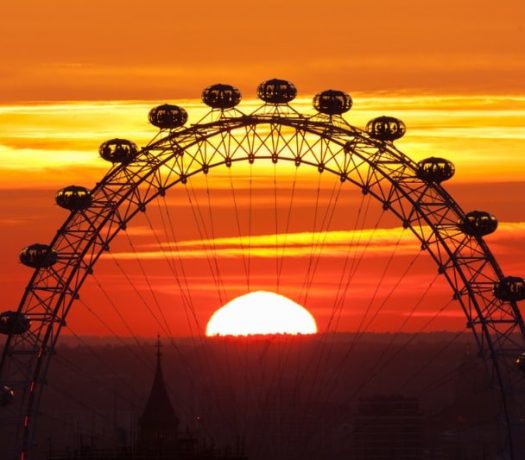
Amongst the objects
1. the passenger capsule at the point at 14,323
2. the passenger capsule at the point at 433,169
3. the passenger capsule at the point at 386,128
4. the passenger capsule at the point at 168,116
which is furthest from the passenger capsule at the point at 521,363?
the passenger capsule at the point at 14,323

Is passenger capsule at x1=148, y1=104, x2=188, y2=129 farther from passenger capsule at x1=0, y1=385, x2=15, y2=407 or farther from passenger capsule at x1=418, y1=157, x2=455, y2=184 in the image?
passenger capsule at x1=0, y1=385, x2=15, y2=407

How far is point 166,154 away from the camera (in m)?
136

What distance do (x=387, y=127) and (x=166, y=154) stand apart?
42.2 ft

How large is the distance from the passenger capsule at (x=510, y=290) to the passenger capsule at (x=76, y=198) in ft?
79.1

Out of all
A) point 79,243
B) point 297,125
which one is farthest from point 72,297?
point 297,125

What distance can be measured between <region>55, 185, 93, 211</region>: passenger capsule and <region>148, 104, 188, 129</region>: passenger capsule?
240 inches

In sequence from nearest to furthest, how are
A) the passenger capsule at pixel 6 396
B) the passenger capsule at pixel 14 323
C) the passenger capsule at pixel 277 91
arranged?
the passenger capsule at pixel 277 91 → the passenger capsule at pixel 14 323 → the passenger capsule at pixel 6 396

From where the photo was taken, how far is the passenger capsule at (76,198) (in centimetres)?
13675

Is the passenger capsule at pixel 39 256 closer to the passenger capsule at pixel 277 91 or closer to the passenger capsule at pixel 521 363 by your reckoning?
the passenger capsule at pixel 277 91

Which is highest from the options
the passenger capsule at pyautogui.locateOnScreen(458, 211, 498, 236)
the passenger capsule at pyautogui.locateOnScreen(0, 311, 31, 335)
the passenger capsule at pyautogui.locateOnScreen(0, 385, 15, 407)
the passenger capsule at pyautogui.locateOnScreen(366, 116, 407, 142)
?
the passenger capsule at pyautogui.locateOnScreen(366, 116, 407, 142)

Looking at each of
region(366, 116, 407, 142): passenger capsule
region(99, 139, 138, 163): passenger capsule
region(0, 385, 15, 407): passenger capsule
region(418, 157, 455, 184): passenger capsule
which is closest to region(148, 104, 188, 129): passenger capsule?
region(99, 139, 138, 163): passenger capsule

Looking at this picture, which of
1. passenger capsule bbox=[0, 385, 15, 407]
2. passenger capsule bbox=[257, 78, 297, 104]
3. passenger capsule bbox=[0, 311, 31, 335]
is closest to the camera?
passenger capsule bbox=[257, 78, 297, 104]

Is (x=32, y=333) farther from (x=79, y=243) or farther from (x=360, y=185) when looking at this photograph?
(x=360, y=185)

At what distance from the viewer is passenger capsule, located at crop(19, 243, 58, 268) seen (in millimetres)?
137625
